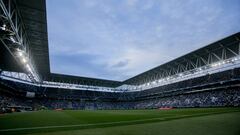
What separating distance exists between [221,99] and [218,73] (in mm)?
9875

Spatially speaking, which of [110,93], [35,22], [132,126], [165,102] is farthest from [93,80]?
[132,126]

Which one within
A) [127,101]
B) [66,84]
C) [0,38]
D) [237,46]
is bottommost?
[127,101]

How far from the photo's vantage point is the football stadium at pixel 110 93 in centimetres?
566

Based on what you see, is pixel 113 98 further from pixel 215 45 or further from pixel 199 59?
pixel 215 45

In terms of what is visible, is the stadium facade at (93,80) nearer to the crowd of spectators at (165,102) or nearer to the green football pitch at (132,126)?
the crowd of spectators at (165,102)

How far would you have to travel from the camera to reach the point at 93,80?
196ft

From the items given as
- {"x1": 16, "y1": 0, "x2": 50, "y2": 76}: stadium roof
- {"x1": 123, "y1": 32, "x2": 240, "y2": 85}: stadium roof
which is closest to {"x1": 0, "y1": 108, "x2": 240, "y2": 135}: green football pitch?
{"x1": 16, "y1": 0, "x2": 50, "y2": 76}: stadium roof

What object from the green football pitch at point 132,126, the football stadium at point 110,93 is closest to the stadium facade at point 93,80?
the football stadium at point 110,93

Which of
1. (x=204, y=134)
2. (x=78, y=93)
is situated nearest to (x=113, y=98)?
(x=78, y=93)

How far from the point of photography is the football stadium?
566cm

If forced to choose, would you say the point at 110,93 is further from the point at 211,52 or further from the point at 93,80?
the point at 211,52

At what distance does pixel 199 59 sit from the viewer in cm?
3362

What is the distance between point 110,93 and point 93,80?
20394mm

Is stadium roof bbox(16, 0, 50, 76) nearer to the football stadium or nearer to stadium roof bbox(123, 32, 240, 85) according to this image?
the football stadium
